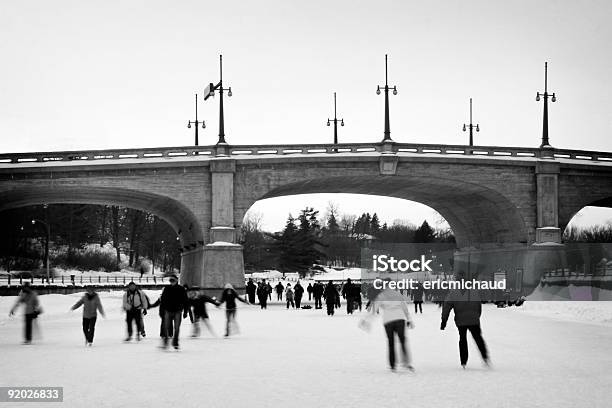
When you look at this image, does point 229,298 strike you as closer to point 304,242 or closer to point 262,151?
point 262,151

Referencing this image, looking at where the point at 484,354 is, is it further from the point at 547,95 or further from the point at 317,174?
the point at 547,95

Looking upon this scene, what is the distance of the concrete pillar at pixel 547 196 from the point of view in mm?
49594

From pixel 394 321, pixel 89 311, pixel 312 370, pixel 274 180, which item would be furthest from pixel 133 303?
pixel 274 180

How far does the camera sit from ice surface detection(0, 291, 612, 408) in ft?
35.2

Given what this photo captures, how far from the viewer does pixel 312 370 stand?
45.8ft

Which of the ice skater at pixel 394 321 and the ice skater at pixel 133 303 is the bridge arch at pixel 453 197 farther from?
the ice skater at pixel 394 321

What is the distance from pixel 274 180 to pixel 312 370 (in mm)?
33223

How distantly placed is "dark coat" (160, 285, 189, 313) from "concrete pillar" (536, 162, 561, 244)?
116 feet

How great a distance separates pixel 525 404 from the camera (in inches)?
404

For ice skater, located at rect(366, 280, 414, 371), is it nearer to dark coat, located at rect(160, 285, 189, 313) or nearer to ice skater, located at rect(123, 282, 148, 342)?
dark coat, located at rect(160, 285, 189, 313)

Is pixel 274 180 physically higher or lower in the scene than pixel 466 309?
higher

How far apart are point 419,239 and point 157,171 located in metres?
71.0

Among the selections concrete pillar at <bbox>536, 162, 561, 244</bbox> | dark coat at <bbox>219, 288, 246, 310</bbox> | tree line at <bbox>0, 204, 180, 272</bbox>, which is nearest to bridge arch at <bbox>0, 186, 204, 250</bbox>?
concrete pillar at <bbox>536, 162, 561, 244</bbox>

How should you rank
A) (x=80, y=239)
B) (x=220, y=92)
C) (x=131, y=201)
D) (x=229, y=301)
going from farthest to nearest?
(x=80, y=239), (x=131, y=201), (x=220, y=92), (x=229, y=301)
